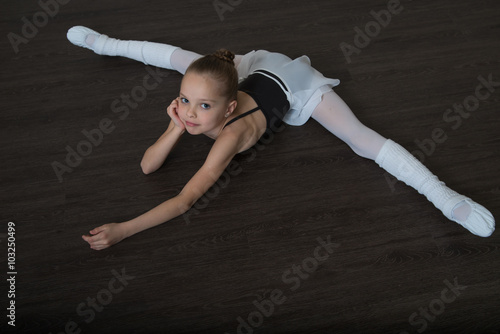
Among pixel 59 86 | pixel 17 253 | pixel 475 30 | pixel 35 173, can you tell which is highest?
pixel 475 30

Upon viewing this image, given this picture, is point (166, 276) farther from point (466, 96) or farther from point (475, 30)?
point (475, 30)

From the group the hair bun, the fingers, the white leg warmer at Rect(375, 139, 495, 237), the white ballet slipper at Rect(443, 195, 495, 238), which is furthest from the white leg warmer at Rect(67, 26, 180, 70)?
the white ballet slipper at Rect(443, 195, 495, 238)

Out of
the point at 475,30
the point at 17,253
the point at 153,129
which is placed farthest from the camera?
the point at 475,30

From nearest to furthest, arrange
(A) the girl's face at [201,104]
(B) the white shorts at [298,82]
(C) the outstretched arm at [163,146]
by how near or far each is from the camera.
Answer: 1. (A) the girl's face at [201,104]
2. (C) the outstretched arm at [163,146]
3. (B) the white shorts at [298,82]

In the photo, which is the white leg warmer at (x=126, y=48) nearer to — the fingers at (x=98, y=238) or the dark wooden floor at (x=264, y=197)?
the dark wooden floor at (x=264, y=197)

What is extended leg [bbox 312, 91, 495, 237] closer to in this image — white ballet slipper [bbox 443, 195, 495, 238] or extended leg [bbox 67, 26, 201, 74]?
white ballet slipper [bbox 443, 195, 495, 238]

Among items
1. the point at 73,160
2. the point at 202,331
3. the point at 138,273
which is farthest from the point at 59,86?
the point at 202,331

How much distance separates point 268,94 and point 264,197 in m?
0.34

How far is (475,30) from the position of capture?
2.00 meters

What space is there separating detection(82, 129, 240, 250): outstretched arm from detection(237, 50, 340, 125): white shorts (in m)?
0.30

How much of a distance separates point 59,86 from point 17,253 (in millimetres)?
722

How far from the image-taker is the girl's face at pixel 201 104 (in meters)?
1.29

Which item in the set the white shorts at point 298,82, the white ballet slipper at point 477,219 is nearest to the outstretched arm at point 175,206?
the white shorts at point 298,82

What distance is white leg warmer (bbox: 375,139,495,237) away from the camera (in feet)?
4.53
